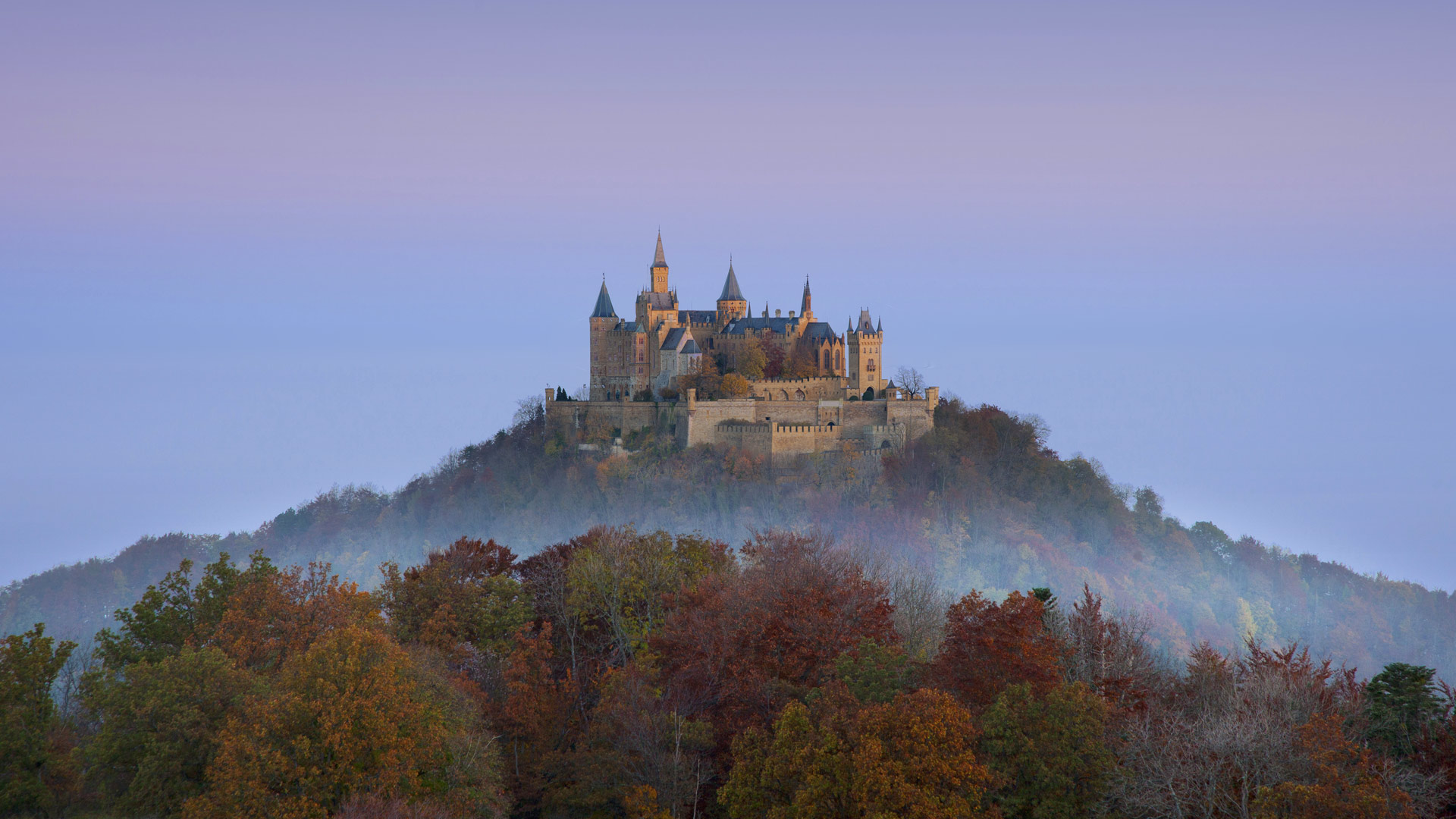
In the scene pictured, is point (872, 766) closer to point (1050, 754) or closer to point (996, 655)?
point (1050, 754)

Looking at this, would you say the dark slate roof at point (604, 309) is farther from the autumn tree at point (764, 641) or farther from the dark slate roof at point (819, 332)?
the autumn tree at point (764, 641)

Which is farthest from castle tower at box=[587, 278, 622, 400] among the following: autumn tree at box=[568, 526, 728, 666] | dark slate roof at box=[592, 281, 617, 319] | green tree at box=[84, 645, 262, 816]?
green tree at box=[84, 645, 262, 816]

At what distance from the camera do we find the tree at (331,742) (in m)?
28.2

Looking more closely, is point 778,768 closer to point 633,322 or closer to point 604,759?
point 604,759

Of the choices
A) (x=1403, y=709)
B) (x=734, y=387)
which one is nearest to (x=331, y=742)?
(x=1403, y=709)

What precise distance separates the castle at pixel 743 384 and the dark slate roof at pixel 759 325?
7 centimetres

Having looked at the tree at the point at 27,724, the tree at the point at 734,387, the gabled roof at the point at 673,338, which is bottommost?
the tree at the point at 27,724

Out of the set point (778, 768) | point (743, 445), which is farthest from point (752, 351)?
point (778, 768)

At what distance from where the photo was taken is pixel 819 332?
92.1m

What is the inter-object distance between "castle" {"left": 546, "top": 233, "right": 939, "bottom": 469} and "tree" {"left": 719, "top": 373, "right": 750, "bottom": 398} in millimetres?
69

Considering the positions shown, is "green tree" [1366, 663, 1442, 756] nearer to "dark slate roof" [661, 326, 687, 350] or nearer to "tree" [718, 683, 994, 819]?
"tree" [718, 683, 994, 819]

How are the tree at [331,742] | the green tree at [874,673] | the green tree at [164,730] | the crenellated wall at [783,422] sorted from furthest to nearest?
the crenellated wall at [783,422] < the green tree at [164,730] < the green tree at [874,673] < the tree at [331,742]

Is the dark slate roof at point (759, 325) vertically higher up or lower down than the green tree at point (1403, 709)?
higher up

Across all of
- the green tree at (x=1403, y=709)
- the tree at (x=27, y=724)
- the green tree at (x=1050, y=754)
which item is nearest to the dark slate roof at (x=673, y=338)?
the tree at (x=27, y=724)
